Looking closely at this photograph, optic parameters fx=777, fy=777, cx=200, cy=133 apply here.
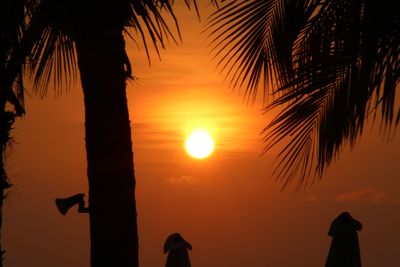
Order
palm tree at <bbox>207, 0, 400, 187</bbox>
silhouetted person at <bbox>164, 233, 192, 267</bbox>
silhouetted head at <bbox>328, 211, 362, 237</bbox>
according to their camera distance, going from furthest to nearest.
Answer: silhouetted person at <bbox>164, 233, 192, 267</bbox> < silhouetted head at <bbox>328, 211, 362, 237</bbox> < palm tree at <bbox>207, 0, 400, 187</bbox>

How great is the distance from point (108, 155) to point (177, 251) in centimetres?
580

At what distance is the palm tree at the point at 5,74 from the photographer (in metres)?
6.65

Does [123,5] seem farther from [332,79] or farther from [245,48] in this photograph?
[332,79]

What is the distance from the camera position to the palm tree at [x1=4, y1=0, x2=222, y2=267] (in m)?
6.16

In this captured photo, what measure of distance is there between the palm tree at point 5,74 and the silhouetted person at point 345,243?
455 centimetres

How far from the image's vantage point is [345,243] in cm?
1054

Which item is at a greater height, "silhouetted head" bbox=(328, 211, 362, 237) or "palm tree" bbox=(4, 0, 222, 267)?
"palm tree" bbox=(4, 0, 222, 267)

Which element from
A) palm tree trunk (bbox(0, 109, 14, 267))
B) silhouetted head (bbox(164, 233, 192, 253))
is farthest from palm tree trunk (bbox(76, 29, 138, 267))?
silhouetted head (bbox(164, 233, 192, 253))

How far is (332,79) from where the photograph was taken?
615cm

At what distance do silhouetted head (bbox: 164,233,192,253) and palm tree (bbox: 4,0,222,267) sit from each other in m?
5.29

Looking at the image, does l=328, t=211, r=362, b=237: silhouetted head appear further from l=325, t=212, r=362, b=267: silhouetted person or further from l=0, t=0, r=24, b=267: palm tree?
l=0, t=0, r=24, b=267: palm tree

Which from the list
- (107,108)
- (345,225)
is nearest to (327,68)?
(107,108)

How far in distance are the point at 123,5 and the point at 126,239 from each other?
1905 mm

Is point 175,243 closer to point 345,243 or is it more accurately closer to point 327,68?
point 345,243
